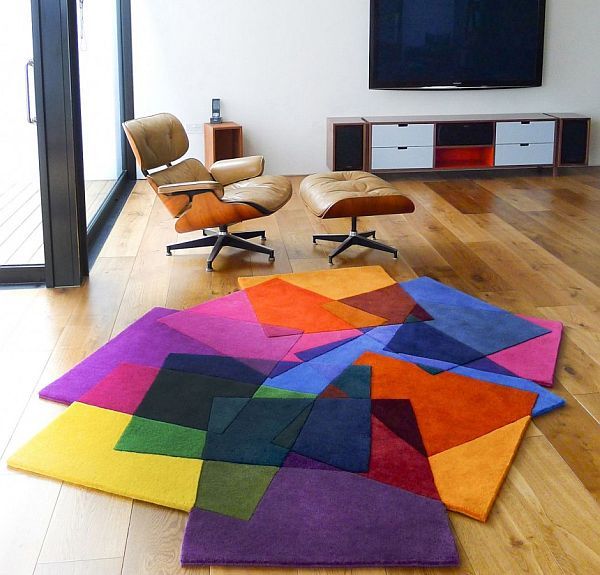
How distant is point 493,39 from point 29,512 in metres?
6.01

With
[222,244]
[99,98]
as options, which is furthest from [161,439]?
[99,98]

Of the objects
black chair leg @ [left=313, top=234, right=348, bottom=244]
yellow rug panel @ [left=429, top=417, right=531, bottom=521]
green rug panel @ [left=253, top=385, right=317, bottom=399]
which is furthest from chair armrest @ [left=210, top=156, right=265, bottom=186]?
yellow rug panel @ [left=429, top=417, right=531, bottom=521]

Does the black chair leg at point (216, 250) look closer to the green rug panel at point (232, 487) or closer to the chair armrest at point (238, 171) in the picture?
the chair armrest at point (238, 171)

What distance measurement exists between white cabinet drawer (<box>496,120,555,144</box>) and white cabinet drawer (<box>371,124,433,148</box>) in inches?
23.3

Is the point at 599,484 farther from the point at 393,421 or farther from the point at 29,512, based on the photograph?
the point at 29,512

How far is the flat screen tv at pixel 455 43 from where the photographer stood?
23.5 ft

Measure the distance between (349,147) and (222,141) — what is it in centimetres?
102

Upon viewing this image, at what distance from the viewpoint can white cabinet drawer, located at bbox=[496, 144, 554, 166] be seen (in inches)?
283

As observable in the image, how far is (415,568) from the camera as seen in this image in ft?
7.10

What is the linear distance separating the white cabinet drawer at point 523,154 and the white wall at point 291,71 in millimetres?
488

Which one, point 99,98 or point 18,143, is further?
point 99,98

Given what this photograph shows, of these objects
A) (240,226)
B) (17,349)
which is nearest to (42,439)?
(17,349)

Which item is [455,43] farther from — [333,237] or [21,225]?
[21,225]

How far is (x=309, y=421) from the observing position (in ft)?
9.50
